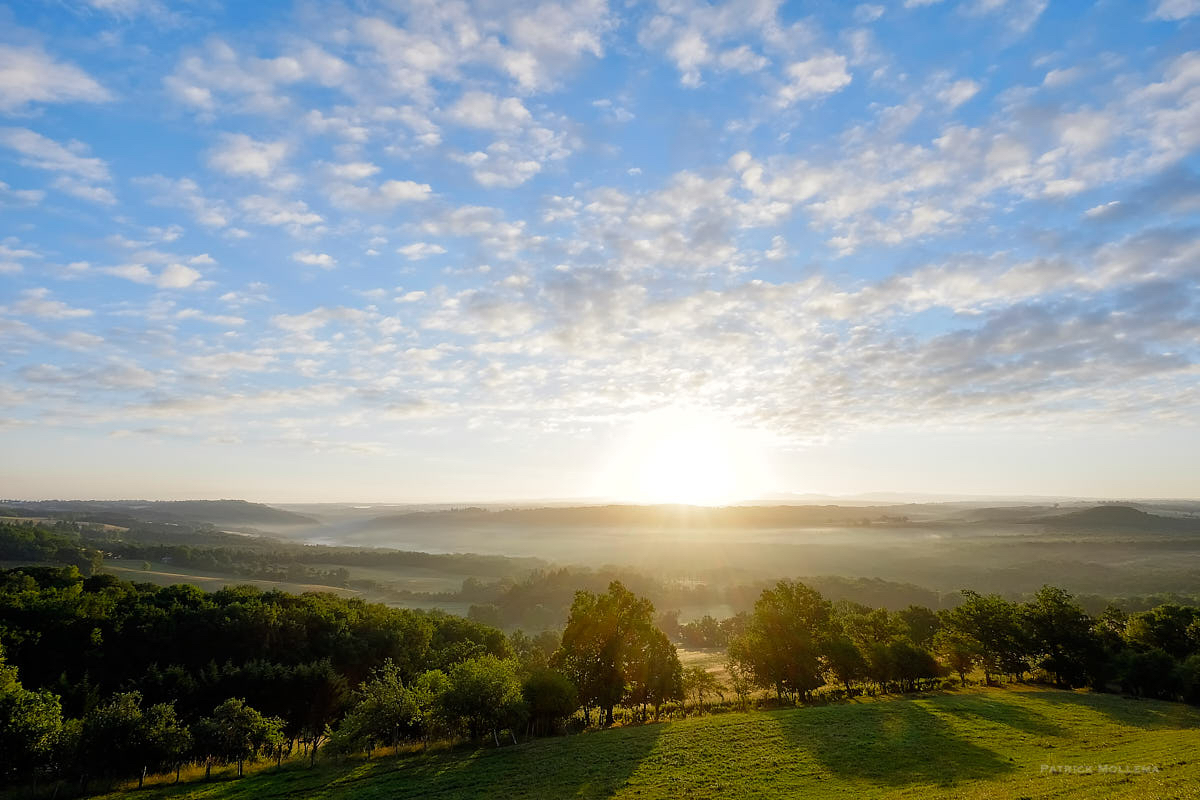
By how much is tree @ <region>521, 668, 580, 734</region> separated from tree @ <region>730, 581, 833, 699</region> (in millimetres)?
26906

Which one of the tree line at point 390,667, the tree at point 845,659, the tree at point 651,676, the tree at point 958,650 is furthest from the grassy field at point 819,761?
the tree at point 958,650

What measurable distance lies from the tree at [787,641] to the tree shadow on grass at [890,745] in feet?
31.6

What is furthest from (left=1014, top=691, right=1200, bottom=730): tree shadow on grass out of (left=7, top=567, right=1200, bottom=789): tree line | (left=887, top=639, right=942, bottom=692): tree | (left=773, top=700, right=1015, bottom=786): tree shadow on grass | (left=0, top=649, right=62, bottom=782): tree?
(left=0, top=649, right=62, bottom=782): tree

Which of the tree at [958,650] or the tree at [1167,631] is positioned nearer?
the tree at [1167,631]

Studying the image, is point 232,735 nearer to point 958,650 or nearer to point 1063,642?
point 958,650

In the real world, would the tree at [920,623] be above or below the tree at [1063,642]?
below

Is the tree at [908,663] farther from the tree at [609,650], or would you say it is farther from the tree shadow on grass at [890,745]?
the tree at [609,650]

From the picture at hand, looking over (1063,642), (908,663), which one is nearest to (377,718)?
(908,663)

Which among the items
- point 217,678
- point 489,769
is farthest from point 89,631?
point 489,769

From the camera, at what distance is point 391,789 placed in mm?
40562

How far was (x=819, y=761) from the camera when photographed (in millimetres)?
41688

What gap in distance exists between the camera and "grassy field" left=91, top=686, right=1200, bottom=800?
34781 mm

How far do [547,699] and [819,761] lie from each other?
89.5 ft

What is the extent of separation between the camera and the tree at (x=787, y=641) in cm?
6856
